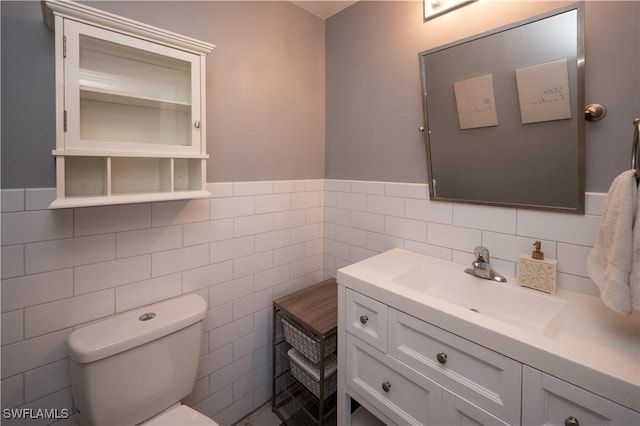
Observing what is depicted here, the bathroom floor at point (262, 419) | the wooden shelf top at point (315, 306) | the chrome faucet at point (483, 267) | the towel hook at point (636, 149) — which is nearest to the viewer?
the towel hook at point (636, 149)

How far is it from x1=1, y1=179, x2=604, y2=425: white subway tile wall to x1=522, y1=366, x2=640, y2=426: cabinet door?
0.51 metres

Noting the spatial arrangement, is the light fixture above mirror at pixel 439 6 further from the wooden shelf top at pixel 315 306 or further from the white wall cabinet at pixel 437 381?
the wooden shelf top at pixel 315 306

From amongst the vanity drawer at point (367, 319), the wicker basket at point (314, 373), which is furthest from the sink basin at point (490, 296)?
the wicker basket at point (314, 373)

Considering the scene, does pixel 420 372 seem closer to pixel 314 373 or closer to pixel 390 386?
pixel 390 386

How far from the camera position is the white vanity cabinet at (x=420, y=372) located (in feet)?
2.62

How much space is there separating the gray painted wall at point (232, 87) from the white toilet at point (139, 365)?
576mm

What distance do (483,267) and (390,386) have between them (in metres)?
0.60

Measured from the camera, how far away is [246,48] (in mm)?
1467

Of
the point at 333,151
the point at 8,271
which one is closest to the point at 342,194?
the point at 333,151

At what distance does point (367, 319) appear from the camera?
3.71ft

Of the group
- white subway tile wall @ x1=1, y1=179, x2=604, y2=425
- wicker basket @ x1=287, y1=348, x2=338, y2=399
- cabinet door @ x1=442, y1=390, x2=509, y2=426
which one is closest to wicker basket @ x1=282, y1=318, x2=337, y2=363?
wicker basket @ x1=287, y1=348, x2=338, y2=399

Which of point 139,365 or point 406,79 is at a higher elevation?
point 406,79

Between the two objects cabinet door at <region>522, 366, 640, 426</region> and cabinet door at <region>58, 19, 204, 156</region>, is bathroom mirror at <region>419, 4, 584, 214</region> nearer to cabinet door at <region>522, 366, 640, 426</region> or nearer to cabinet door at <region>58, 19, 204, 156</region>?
cabinet door at <region>522, 366, 640, 426</region>

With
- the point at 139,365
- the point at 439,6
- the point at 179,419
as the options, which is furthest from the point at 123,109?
the point at 439,6
